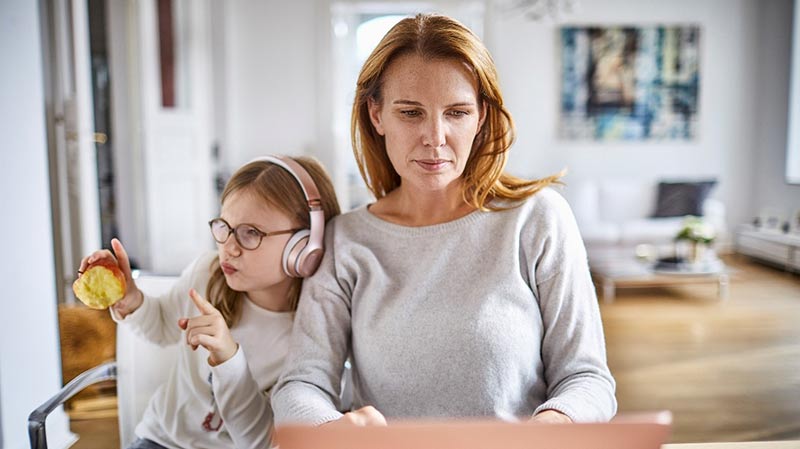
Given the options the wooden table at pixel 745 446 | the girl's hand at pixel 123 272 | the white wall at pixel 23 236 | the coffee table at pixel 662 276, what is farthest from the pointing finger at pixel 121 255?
the coffee table at pixel 662 276

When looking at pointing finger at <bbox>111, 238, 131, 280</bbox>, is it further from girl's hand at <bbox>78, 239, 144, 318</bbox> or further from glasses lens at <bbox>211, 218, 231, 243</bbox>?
glasses lens at <bbox>211, 218, 231, 243</bbox>

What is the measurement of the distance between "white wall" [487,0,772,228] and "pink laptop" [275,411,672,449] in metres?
5.67

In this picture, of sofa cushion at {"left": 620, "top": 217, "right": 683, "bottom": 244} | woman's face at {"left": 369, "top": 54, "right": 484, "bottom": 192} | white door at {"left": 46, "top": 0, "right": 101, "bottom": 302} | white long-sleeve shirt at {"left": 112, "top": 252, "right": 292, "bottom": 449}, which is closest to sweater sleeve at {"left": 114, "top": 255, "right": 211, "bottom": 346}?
white long-sleeve shirt at {"left": 112, "top": 252, "right": 292, "bottom": 449}

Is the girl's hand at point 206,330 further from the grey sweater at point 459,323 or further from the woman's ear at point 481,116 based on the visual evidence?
the woman's ear at point 481,116

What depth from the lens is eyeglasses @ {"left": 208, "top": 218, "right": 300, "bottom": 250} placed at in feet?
3.14

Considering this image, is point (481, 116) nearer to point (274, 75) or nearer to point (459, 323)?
point (459, 323)

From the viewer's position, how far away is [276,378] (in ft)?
3.35

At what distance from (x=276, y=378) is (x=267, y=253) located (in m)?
0.21

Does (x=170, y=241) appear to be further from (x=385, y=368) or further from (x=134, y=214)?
(x=385, y=368)

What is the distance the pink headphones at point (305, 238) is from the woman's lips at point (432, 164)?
0.60ft

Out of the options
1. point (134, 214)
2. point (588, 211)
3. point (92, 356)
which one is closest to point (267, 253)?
point (92, 356)

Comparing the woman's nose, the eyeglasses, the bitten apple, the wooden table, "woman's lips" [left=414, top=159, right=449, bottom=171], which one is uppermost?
the woman's nose

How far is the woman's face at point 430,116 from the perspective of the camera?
88 centimetres

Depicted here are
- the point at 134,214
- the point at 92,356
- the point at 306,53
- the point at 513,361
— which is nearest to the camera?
the point at 513,361
